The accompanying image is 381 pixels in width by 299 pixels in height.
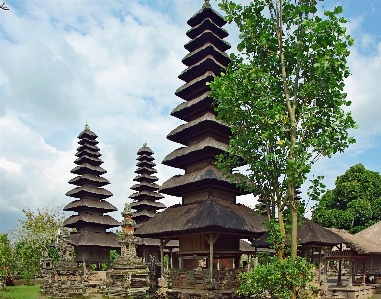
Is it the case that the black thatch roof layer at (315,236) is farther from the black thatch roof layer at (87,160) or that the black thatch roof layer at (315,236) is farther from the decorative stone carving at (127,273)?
the black thatch roof layer at (87,160)

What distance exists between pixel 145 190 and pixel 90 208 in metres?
6.92

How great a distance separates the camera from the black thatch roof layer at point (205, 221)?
17250 mm

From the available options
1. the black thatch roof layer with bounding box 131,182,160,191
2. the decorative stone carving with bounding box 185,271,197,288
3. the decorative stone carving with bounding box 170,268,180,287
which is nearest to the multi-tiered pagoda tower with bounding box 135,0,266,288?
the decorative stone carving with bounding box 185,271,197,288

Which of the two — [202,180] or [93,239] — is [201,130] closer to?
[202,180]

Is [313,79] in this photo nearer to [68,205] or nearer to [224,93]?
[224,93]

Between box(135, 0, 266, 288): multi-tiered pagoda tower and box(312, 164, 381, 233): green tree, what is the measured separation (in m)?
21.4

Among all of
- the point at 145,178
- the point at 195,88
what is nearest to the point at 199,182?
the point at 195,88

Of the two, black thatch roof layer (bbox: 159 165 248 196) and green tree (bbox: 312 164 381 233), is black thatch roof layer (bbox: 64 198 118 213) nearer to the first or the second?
black thatch roof layer (bbox: 159 165 248 196)

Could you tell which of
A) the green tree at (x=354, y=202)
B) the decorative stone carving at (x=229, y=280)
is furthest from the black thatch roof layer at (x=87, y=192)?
the green tree at (x=354, y=202)

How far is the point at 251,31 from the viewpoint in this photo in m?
13.6

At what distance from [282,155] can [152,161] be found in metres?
31.5

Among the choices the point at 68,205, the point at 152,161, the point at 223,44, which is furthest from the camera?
the point at 152,161

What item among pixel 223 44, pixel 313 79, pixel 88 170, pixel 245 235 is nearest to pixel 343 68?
pixel 313 79

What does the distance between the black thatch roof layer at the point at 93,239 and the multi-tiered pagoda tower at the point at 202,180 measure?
1340cm
